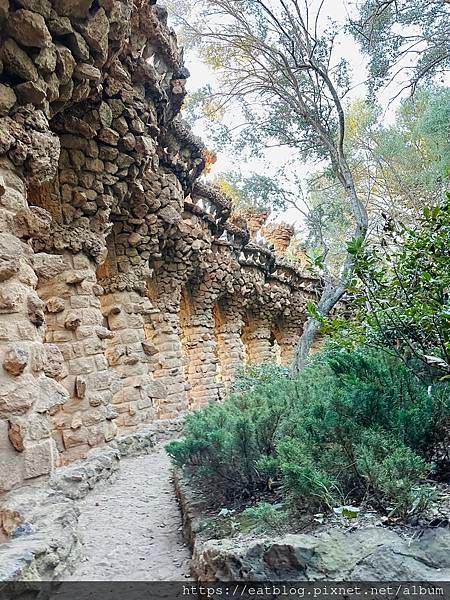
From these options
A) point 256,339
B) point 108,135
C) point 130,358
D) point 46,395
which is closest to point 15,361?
point 46,395

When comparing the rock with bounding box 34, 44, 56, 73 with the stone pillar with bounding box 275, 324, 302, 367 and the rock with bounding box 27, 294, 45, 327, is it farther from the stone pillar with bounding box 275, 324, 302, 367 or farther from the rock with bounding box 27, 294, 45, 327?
the stone pillar with bounding box 275, 324, 302, 367

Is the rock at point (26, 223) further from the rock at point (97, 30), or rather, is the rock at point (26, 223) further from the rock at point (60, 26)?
the rock at point (97, 30)

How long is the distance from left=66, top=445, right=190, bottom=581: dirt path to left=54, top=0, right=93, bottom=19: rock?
12.7 ft

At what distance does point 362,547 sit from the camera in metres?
1.93

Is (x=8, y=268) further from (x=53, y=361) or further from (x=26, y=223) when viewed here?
(x=53, y=361)

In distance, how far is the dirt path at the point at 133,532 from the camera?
105 inches

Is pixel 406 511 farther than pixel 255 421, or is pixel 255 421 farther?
pixel 255 421

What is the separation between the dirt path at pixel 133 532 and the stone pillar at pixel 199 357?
5.89 metres

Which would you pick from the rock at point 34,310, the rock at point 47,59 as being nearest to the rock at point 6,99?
the rock at point 47,59

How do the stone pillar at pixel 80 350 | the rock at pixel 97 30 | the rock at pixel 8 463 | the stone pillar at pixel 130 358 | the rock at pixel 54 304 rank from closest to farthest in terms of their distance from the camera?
the rock at pixel 8 463
the rock at pixel 97 30
the stone pillar at pixel 80 350
the rock at pixel 54 304
the stone pillar at pixel 130 358

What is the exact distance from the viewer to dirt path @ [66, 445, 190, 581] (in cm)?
267

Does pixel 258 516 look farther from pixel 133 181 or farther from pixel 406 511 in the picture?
pixel 133 181

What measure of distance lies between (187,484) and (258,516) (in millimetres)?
1578

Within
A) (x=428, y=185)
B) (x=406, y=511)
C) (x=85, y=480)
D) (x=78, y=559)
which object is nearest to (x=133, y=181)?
(x=85, y=480)
